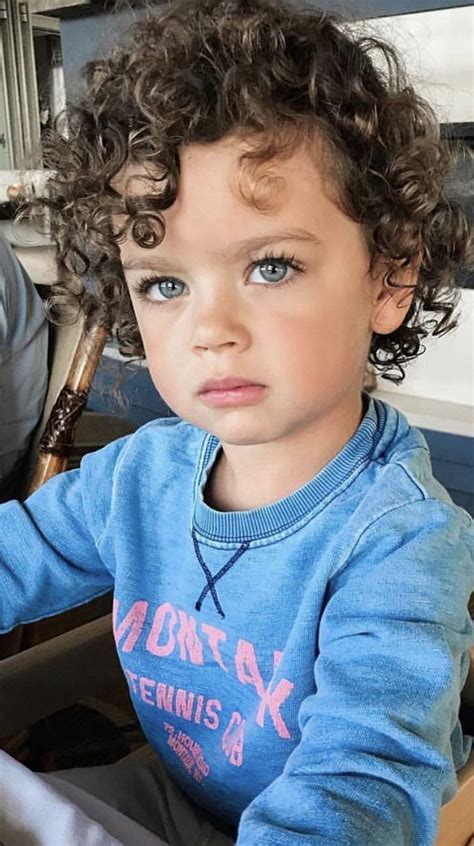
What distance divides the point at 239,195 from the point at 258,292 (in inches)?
2.5

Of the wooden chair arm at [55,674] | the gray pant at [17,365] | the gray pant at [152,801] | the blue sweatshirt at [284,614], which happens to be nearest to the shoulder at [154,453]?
the blue sweatshirt at [284,614]

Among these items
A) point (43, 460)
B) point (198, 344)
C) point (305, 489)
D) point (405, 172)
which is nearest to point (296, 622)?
point (305, 489)

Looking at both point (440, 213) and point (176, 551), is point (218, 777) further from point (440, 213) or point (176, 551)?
point (440, 213)

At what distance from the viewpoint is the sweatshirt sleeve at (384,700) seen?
53cm

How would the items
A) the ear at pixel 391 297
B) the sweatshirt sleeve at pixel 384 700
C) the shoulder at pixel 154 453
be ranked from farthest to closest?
1. the shoulder at pixel 154 453
2. the ear at pixel 391 297
3. the sweatshirt sleeve at pixel 384 700

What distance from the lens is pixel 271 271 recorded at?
0.64 meters

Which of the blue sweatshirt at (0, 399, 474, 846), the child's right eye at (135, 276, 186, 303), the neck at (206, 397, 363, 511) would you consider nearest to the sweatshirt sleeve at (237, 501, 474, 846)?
the blue sweatshirt at (0, 399, 474, 846)

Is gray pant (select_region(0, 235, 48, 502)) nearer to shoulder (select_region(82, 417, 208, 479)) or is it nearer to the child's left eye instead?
shoulder (select_region(82, 417, 208, 479))

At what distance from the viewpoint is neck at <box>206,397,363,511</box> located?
0.74m

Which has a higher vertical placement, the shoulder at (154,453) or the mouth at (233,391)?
the mouth at (233,391)

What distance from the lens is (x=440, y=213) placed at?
2.65 ft

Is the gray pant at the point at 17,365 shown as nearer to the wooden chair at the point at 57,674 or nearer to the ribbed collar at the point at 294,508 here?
the wooden chair at the point at 57,674

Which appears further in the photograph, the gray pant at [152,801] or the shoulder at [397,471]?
the gray pant at [152,801]

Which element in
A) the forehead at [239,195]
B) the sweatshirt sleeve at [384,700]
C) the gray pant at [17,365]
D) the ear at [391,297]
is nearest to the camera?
the sweatshirt sleeve at [384,700]
